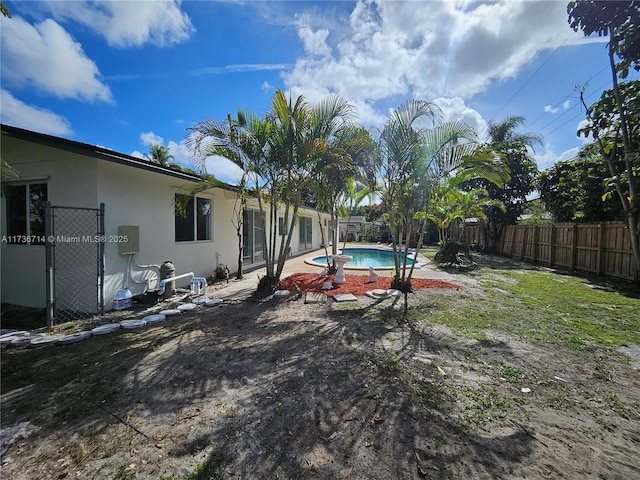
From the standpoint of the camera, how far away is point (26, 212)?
6410 millimetres

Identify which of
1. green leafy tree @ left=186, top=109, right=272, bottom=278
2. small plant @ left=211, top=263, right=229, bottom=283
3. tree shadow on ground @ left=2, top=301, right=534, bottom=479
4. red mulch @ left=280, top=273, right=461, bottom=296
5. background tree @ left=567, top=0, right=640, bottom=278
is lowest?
tree shadow on ground @ left=2, top=301, right=534, bottom=479

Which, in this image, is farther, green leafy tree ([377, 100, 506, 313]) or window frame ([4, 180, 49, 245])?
green leafy tree ([377, 100, 506, 313])

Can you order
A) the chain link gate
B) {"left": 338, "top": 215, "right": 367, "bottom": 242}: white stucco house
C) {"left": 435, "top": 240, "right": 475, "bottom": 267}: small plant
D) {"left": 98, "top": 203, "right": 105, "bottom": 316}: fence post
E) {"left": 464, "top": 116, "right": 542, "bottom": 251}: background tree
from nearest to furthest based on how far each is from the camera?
{"left": 98, "top": 203, "right": 105, "bottom": 316}: fence post
the chain link gate
{"left": 435, "top": 240, "right": 475, "bottom": 267}: small plant
{"left": 464, "top": 116, "right": 542, "bottom": 251}: background tree
{"left": 338, "top": 215, "right": 367, "bottom": 242}: white stucco house

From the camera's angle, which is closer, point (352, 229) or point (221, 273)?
point (221, 273)

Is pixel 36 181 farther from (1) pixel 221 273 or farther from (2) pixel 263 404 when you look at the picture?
(2) pixel 263 404

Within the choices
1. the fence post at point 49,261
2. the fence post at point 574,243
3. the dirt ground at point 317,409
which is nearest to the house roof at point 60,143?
the fence post at point 49,261

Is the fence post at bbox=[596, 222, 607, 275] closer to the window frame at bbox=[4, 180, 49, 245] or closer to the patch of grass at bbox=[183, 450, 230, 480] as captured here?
the patch of grass at bbox=[183, 450, 230, 480]

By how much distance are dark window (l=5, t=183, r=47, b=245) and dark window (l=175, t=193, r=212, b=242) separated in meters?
2.82

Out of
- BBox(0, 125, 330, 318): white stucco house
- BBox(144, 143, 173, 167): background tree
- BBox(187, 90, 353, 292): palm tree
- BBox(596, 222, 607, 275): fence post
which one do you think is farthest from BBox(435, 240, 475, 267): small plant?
BBox(144, 143, 173, 167): background tree

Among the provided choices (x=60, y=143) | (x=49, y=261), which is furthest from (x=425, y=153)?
(x=49, y=261)

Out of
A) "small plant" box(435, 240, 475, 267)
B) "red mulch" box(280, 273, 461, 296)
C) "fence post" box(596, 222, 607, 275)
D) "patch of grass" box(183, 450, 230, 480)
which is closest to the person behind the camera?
"patch of grass" box(183, 450, 230, 480)

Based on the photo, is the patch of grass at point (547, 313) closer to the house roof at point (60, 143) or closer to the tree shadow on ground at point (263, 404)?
the tree shadow on ground at point (263, 404)

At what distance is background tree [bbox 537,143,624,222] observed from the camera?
12102 millimetres

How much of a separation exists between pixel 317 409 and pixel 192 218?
7.76m
